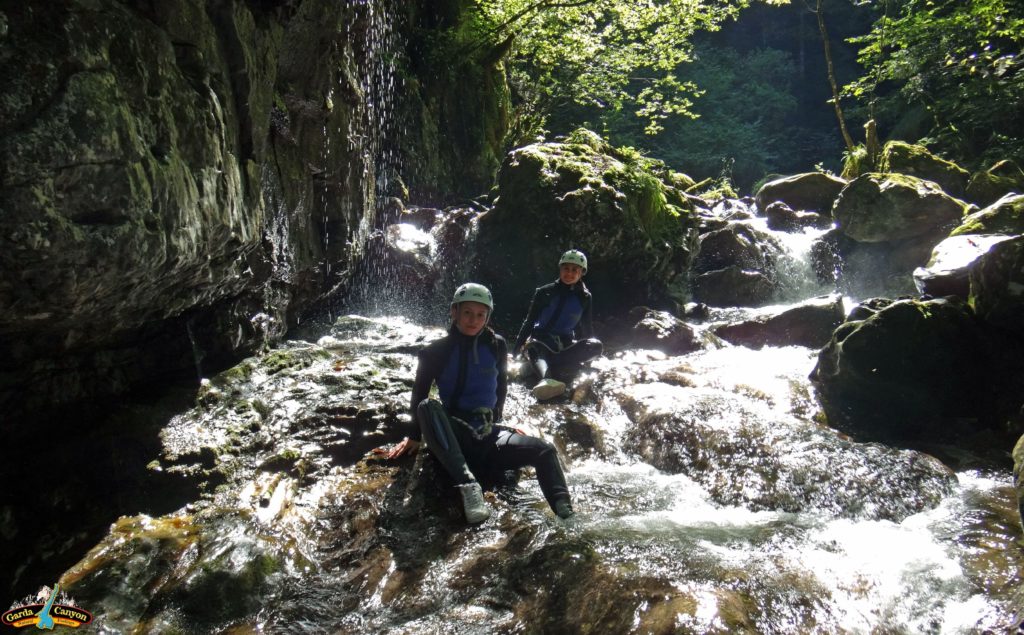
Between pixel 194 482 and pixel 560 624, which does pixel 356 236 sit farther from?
pixel 560 624

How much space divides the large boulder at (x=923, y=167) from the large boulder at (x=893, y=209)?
2.81m

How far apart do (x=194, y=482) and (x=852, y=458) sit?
17.5 feet

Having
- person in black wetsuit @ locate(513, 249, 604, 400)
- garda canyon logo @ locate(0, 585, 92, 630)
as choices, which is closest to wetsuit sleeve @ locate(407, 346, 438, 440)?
garda canyon logo @ locate(0, 585, 92, 630)

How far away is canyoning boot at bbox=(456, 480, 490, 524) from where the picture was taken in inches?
145

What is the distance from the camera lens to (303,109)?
282 inches

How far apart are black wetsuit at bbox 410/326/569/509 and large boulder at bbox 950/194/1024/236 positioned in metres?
8.99

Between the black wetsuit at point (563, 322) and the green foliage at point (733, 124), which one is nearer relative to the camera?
the black wetsuit at point (563, 322)

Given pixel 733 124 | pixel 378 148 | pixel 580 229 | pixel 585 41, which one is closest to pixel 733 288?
pixel 580 229

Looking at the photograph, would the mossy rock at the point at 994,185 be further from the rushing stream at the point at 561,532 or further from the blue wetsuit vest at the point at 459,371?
the blue wetsuit vest at the point at 459,371

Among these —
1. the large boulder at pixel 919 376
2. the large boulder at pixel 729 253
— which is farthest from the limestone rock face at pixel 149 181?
the large boulder at pixel 729 253

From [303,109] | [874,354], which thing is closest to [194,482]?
[303,109]

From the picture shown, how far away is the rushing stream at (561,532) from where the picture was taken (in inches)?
111

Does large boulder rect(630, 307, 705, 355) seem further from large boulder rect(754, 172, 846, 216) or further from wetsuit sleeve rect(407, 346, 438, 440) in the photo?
large boulder rect(754, 172, 846, 216)

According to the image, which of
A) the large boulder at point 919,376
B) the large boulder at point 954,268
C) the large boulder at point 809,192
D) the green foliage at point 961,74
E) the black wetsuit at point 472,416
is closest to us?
the black wetsuit at point 472,416
